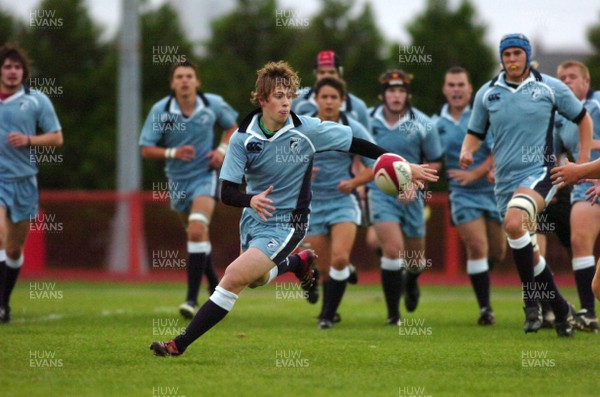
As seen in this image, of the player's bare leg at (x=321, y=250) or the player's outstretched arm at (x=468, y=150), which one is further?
the player's bare leg at (x=321, y=250)

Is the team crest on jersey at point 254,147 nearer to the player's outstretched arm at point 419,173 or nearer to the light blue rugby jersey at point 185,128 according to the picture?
the player's outstretched arm at point 419,173

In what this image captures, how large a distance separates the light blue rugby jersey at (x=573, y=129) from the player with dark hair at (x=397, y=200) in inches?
52.8

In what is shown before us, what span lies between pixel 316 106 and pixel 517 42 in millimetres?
2754

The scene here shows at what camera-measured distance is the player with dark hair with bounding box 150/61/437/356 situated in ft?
25.7

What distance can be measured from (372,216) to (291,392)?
17.5 ft

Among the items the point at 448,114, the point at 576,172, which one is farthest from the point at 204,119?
the point at 576,172

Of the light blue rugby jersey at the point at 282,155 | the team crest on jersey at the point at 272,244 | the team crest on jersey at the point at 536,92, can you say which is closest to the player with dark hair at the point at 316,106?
the team crest on jersey at the point at 536,92

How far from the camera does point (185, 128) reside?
1203cm

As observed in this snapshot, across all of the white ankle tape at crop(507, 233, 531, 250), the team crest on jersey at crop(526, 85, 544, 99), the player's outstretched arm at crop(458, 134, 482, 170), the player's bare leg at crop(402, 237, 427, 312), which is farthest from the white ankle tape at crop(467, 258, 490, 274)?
the team crest on jersey at crop(526, 85, 544, 99)

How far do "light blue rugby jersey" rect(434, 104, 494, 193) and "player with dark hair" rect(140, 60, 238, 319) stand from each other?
7.79 feet

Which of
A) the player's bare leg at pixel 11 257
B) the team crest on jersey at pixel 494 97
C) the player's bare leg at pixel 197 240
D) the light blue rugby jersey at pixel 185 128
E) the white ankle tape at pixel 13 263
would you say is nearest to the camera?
the team crest on jersey at pixel 494 97

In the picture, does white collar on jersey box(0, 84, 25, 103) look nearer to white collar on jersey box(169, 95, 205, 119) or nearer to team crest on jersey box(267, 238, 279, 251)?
white collar on jersey box(169, 95, 205, 119)

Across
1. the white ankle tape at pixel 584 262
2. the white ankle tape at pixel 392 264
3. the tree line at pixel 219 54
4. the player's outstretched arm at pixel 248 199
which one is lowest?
the white ankle tape at pixel 392 264

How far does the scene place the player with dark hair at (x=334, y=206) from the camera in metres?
10.9
